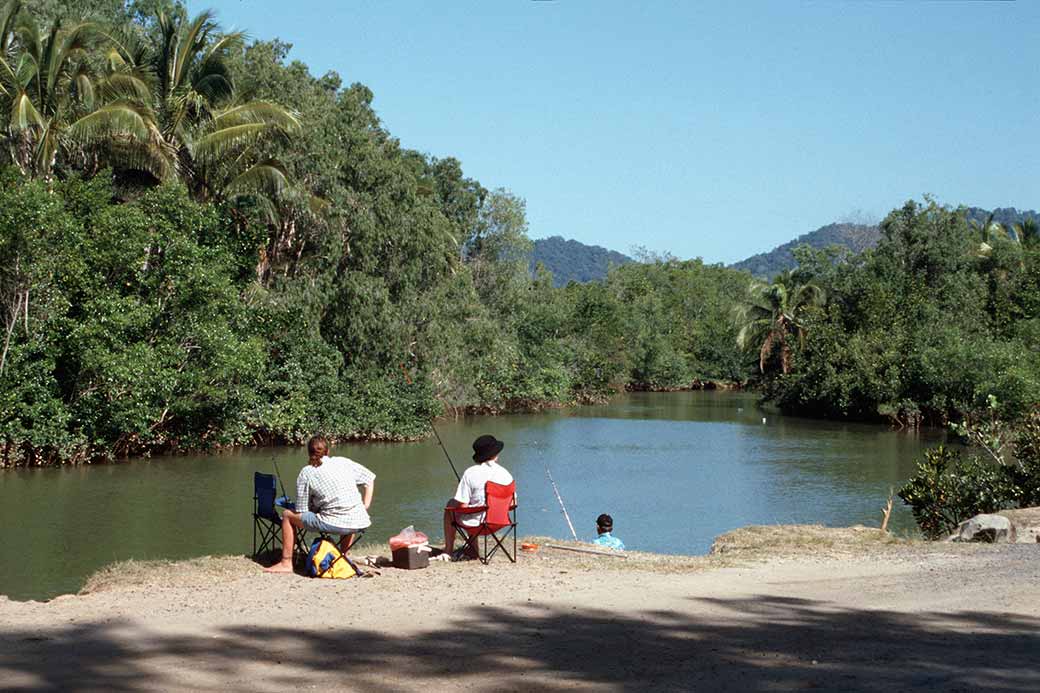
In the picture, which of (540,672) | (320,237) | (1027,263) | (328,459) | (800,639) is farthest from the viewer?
(1027,263)

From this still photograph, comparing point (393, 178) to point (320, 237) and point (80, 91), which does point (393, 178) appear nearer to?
point (320, 237)

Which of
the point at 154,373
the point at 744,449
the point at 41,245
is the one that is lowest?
the point at 744,449

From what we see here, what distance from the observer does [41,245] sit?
871 inches

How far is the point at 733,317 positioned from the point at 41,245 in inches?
1892

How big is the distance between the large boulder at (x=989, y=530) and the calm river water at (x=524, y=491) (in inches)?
185

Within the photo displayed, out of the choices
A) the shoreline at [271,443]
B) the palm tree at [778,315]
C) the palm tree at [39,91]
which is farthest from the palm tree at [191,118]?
the palm tree at [778,315]

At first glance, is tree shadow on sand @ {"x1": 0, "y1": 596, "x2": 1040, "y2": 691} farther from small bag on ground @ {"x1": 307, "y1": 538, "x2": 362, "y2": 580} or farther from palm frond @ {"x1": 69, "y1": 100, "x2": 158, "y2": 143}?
palm frond @ {"x1": 69, "y1": 100, "x2": 158, "y2": 143}

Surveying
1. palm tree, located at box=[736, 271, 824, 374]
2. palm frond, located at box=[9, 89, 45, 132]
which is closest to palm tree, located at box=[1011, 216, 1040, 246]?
palm tree, located at box=[736, 271, 824, 374]

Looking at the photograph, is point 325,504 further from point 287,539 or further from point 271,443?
point 271,443

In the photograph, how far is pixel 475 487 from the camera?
975cm

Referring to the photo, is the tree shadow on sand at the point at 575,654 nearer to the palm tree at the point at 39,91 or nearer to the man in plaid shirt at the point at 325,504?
the man in plaid shirt at the point at 325,504

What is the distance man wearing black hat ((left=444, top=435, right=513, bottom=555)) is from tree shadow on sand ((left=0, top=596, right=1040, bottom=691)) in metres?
2.47

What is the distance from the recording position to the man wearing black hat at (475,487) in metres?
9.69

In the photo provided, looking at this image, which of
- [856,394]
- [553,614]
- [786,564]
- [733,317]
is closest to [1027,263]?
[856,394]
